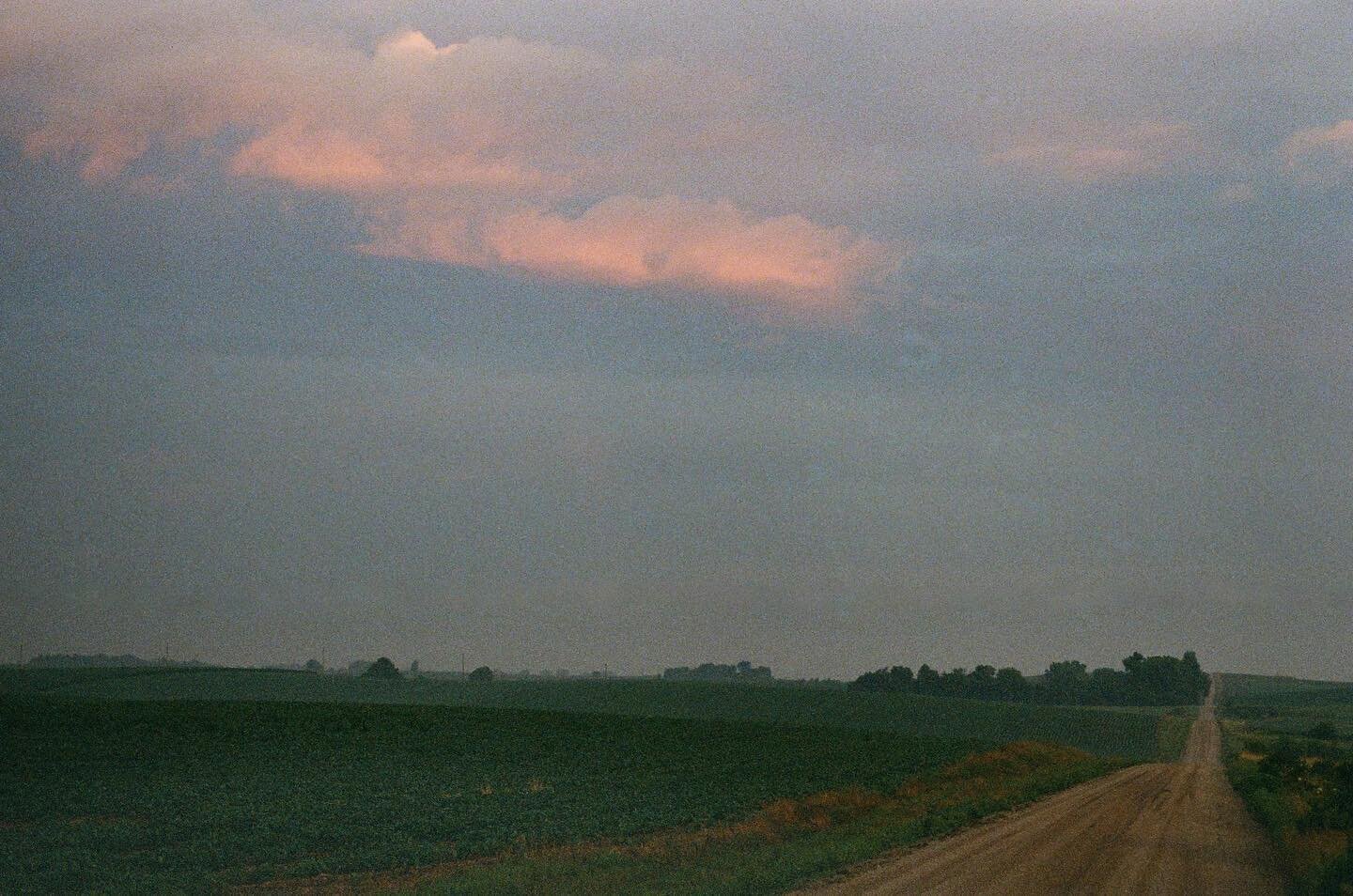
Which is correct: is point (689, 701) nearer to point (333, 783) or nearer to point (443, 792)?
point (333, 783)

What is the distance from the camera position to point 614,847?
2800cm

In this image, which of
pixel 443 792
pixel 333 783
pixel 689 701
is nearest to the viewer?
pixel 443 792

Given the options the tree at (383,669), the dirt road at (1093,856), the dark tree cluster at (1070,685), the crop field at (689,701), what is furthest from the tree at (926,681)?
the dirt road at (1093,856)

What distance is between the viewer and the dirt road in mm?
22234

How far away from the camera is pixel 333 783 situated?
39.4 meters

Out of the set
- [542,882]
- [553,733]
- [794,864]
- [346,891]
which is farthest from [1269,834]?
[553,733]

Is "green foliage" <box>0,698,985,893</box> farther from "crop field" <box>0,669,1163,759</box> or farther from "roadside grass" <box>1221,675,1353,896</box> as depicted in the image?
"crop field" <box>0,669,1163,759</box>

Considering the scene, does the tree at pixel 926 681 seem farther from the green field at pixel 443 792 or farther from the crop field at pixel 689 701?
the green field at pixel 443 792

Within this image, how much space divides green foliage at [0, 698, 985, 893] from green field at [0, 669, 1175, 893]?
0.38 ft

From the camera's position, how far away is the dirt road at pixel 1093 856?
22.2 metres

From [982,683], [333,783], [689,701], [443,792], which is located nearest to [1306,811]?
[443,792]

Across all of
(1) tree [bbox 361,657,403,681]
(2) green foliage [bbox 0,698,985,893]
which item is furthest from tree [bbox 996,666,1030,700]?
(2) green foliage [bbox 0,698,985,893]

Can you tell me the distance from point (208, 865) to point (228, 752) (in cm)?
2631

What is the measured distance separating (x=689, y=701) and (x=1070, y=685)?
89.8 meters
